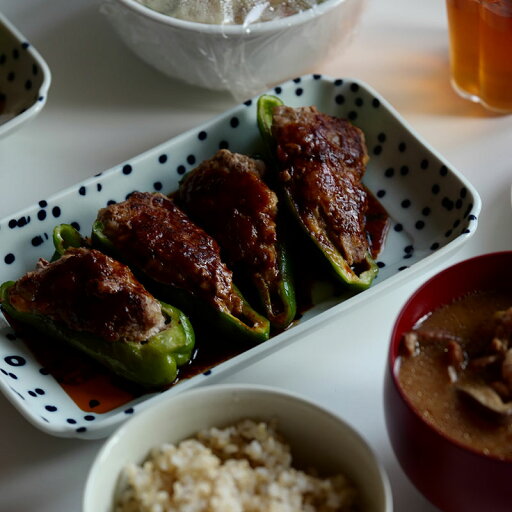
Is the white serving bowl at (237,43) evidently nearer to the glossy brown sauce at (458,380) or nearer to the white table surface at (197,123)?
the white table surface at (197,123)

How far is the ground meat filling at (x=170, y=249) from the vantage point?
183 cm

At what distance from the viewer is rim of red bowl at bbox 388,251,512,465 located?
145 centimetres

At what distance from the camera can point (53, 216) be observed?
6.64 ft

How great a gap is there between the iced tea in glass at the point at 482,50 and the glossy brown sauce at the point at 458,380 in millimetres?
919

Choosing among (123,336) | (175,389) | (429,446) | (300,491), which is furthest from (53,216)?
(429,446)

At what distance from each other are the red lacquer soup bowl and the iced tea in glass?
0.89 meters

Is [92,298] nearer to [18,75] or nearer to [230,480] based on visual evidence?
[230,480]

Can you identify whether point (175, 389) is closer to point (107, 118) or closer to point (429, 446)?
point (429, 446)

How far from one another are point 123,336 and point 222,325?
0.68 ft

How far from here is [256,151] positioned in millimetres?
2232

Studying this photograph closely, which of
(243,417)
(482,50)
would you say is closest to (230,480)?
(243,417)

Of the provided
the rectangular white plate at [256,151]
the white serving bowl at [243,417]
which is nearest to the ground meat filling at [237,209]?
the rectangular white plate at [256,151]

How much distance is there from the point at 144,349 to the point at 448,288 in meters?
0.58

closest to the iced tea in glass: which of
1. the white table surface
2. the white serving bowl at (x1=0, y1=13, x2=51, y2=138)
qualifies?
the white table surface
